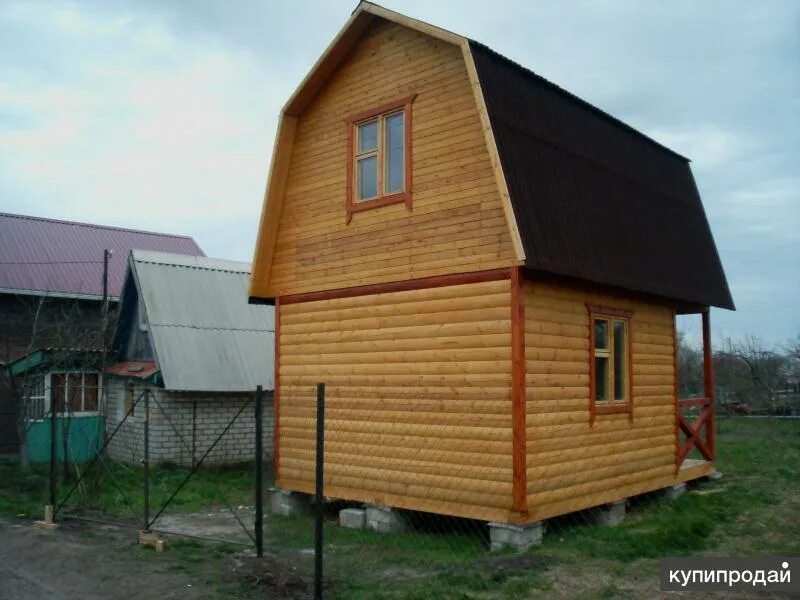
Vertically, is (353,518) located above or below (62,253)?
below

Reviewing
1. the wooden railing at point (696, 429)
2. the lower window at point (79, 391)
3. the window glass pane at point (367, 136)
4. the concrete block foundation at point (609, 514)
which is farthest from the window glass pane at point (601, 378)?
the lower window at point (79, 391)

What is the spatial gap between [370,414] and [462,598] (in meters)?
4.34

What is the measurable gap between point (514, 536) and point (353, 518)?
9.32 feet

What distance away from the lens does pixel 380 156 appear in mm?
11922

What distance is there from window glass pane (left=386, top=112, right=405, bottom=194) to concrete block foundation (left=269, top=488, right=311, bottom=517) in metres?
5.19

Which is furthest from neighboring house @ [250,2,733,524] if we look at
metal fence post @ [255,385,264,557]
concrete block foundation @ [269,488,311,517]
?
metal fence post @ [255,385,264,557]

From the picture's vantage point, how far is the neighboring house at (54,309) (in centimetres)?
1975

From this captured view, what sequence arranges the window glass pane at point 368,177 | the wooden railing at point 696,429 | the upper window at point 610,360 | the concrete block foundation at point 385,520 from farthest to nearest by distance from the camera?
the wooden railing at point 696,429, the window glass pane at point 368,177, the upper window at point 610,360, the concrete block foundation at point 385,520

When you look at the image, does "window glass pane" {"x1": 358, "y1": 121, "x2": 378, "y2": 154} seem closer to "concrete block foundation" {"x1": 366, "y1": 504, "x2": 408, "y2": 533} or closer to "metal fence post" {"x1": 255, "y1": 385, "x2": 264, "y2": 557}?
"metal fence post" {"x1": 255, "y1": 385, "x2": 264, "y2": 557}

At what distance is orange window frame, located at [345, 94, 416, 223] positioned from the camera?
11.5 meters

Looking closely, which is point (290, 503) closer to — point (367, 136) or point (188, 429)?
point (367, 136)

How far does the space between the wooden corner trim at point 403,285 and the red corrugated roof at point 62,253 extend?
13.9 metres

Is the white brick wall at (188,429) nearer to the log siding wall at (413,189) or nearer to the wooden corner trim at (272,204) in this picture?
the wooden corner trim at (272,204)

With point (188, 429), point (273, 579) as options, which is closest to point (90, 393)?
point (188, 429)
